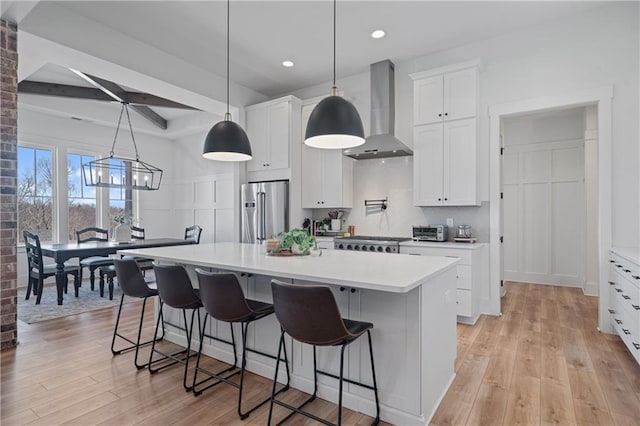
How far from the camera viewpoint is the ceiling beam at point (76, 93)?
4926mm

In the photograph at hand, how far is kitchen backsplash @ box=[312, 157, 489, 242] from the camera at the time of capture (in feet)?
14.0

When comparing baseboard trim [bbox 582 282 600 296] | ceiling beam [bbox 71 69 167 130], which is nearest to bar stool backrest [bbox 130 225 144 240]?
ceiling beam [bbox 71 69 167 130]

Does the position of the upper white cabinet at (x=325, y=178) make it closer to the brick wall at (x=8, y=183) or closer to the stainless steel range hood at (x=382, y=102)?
the stainless steel range hood at (x=382, y=102)

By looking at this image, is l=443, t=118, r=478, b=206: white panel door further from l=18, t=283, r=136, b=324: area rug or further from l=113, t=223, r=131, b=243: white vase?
l=113, t=223, r=131, b=243: white vase

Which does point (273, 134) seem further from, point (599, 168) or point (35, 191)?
point (35, 191)

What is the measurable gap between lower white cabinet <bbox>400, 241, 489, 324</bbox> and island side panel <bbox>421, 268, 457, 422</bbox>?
135cm

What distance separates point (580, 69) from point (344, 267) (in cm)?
359

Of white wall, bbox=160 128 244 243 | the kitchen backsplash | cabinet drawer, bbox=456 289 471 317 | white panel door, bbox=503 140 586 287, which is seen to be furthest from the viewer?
white wall, bbox=160 128 244 243

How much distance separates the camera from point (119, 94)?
17.3ft

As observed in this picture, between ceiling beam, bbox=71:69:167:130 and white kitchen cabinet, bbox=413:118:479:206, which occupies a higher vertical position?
ceiling beam, bbox=71:69:167:130

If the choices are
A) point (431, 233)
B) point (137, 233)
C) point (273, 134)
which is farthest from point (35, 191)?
point (431, 233)

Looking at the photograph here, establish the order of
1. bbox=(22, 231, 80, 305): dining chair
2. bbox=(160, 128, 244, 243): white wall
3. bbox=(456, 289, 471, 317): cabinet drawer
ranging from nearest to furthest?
bbox=(456, 289, 471, 317): cabinet drawer → bbox=(22, 231, 80, 305): dining chair → bbox=(160, 128, 244, 243): white wall

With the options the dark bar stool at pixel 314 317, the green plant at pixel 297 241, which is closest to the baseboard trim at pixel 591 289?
the green plant at pixel 297 241

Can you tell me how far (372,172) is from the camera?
16.3 feet
